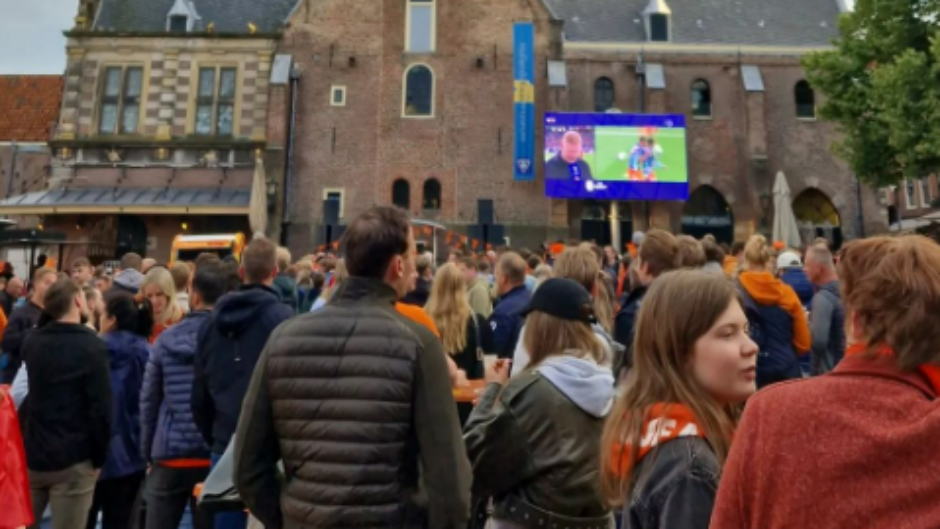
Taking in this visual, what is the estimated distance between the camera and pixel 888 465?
145 cm

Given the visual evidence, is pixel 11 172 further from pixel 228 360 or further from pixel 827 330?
pixel 827 330

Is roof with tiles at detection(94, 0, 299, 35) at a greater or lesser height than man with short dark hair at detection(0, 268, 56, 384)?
greater

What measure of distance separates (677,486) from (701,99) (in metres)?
29.1

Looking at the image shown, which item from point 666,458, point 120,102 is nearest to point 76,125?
point 120,102

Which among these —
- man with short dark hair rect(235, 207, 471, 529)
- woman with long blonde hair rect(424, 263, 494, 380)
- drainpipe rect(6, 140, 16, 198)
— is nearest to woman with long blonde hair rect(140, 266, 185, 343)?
woman with long blonde hair rect(424, 263, 494, 380)

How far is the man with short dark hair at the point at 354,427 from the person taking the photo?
2633 millimetres

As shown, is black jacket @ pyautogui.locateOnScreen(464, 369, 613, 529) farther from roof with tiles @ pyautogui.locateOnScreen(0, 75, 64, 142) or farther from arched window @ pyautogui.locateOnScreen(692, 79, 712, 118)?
roof with tiles @ pyautogui.locateOnScreen(0, 75, 64, 142)

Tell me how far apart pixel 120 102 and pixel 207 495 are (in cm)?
2731

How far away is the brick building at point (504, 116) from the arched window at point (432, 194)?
0.06 meters

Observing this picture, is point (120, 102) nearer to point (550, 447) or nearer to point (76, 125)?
point (76, 125)

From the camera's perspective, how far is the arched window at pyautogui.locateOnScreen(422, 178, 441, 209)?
27000mm

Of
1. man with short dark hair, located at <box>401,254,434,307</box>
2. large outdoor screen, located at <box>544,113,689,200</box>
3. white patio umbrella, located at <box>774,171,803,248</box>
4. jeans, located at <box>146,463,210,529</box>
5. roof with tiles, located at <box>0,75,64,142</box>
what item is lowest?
jeans, located at <box>146,463,210,529</box>

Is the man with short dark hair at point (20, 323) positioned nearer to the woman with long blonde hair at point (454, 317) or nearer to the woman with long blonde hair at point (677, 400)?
the woman with long blonde hair at point (454, 317)

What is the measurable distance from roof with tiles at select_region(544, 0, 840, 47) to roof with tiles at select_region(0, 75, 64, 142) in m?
26.7
